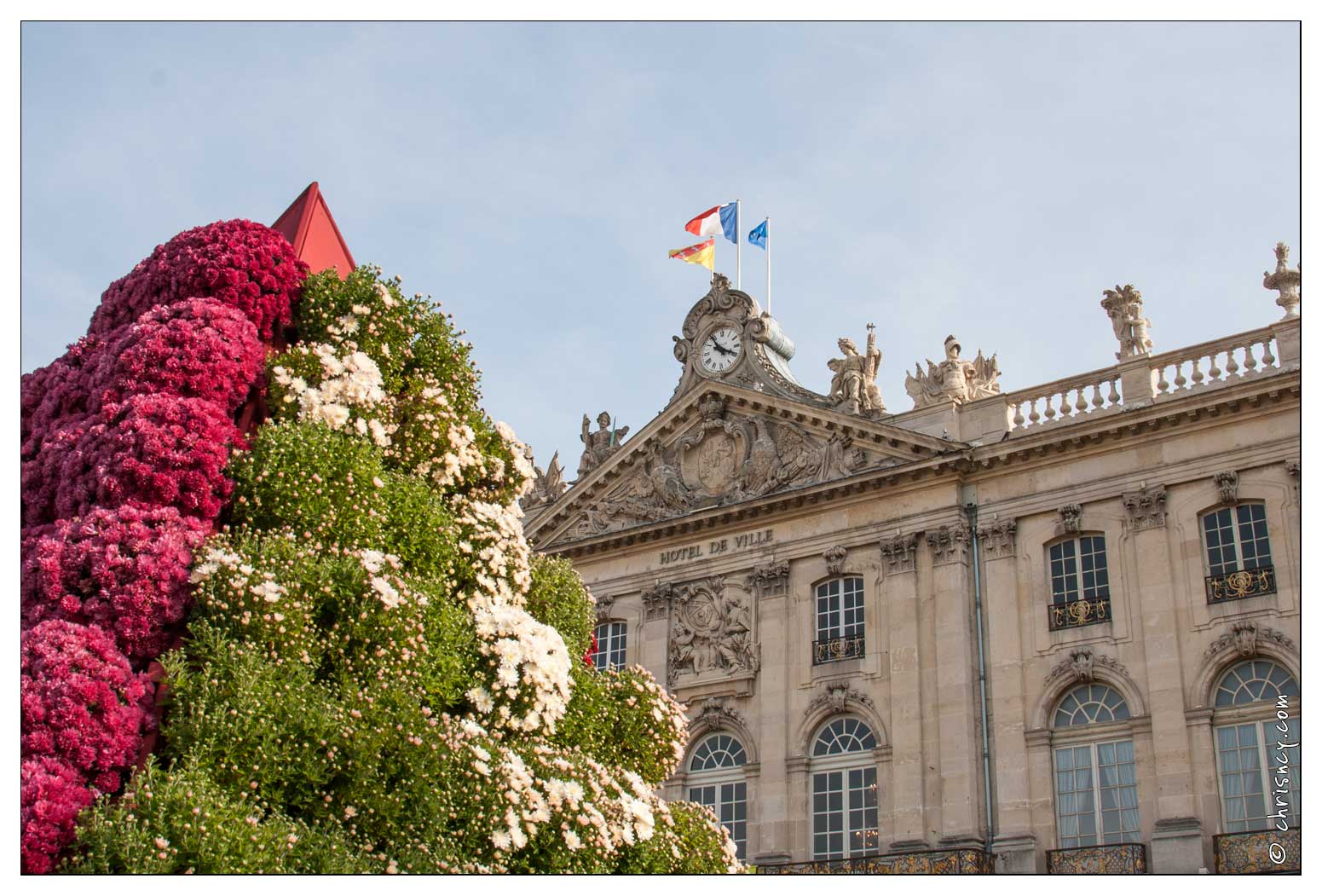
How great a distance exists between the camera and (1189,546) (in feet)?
82.8

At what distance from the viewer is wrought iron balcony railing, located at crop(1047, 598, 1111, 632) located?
84.5ft

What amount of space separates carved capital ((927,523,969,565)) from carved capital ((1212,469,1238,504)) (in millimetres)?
4420

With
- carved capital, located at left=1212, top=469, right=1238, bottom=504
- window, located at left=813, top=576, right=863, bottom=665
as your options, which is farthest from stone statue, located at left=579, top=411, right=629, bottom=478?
carved capital, located at left=1212, top=469, right=1238, bottom=504

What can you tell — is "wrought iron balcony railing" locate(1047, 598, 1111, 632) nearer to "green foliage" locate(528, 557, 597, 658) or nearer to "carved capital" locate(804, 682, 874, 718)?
"carved capital" locate(804, 682, 874, 718)

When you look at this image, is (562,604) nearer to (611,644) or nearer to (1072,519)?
(1072,519)

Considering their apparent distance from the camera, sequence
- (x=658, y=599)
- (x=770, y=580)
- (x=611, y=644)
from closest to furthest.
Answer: (x=770, y=580) < (x=658, y=599) < (x=611, y=644)

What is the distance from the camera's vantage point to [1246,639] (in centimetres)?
2397

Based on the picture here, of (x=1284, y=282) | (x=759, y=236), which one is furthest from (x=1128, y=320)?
(x=759, y=236)

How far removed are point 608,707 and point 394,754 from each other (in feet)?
12.5

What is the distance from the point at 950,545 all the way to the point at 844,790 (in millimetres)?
4645

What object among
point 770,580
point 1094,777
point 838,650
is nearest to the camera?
point 1094,777

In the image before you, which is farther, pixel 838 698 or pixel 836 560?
pixel 836 560

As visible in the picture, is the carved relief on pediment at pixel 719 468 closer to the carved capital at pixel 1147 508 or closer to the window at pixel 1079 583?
the window at pixel 1079 583

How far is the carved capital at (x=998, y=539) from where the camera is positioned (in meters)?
27.2
